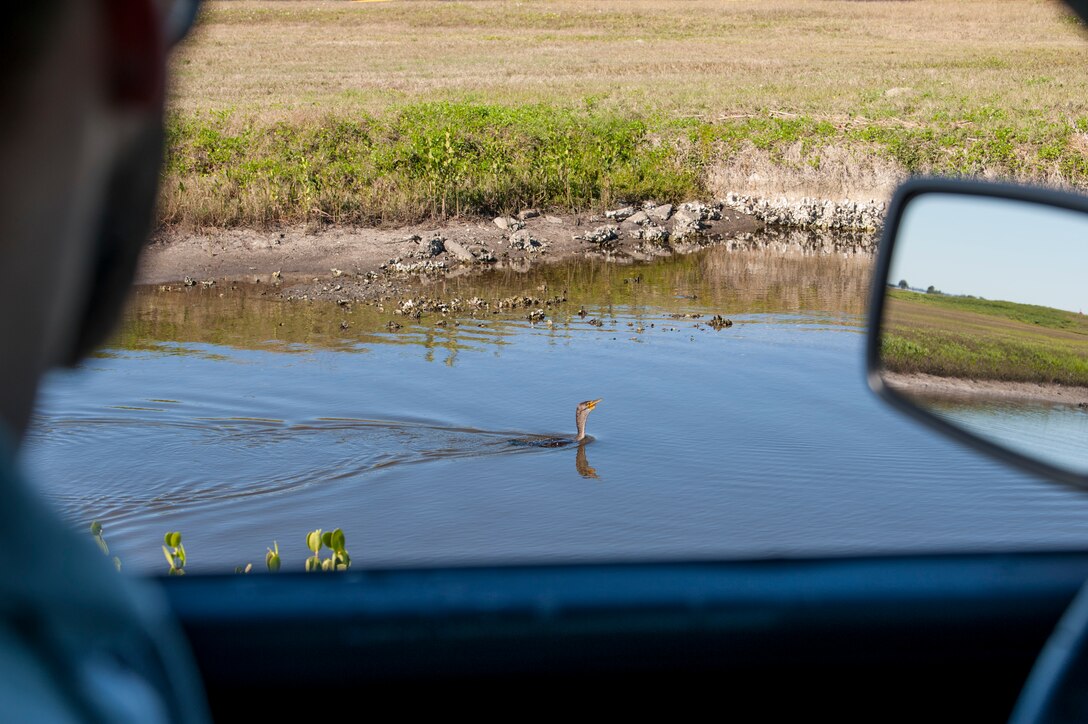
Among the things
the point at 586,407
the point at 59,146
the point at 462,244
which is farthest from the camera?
the point at 462,244

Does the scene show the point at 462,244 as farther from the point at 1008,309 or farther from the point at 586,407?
the point at 1008,309

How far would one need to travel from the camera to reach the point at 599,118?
19.7m

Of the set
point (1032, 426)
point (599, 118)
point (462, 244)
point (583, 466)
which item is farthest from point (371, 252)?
point (1032, 426)

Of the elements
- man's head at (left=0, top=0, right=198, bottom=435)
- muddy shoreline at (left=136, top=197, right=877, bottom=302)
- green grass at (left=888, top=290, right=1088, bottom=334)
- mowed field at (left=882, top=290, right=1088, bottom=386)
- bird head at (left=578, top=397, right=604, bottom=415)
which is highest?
man's head at (left=0, top=0, right=198, bottom=435)

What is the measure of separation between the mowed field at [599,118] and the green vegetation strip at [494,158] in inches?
1.4

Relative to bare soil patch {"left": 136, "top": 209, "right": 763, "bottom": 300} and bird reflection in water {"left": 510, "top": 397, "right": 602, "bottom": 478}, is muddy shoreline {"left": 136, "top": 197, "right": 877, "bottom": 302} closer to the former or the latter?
bare soil patch {"left": 136, "top": 209, "right": 763, "bottom": 300}

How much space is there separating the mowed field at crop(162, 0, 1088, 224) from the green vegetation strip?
0.04 metres

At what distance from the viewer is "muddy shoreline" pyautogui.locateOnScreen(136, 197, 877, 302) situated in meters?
11.6

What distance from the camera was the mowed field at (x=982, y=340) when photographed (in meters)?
1.33

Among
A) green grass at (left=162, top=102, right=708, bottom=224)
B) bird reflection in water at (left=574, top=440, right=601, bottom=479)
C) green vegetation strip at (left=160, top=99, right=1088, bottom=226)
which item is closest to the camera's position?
bird reflection in water at (left=574, top=440, right=601, bottom=479)

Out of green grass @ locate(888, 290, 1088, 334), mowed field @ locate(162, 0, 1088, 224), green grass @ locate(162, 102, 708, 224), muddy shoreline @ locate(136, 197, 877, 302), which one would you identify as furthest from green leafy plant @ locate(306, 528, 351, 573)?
green grass @ locate(162, 102, 708, 224)

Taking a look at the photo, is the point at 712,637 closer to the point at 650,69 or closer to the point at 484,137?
the point at 484,137

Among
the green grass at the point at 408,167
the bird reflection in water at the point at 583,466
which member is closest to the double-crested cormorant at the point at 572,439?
the bird reflection in water at the point at 583,466

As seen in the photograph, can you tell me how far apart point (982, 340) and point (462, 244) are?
11.3m
